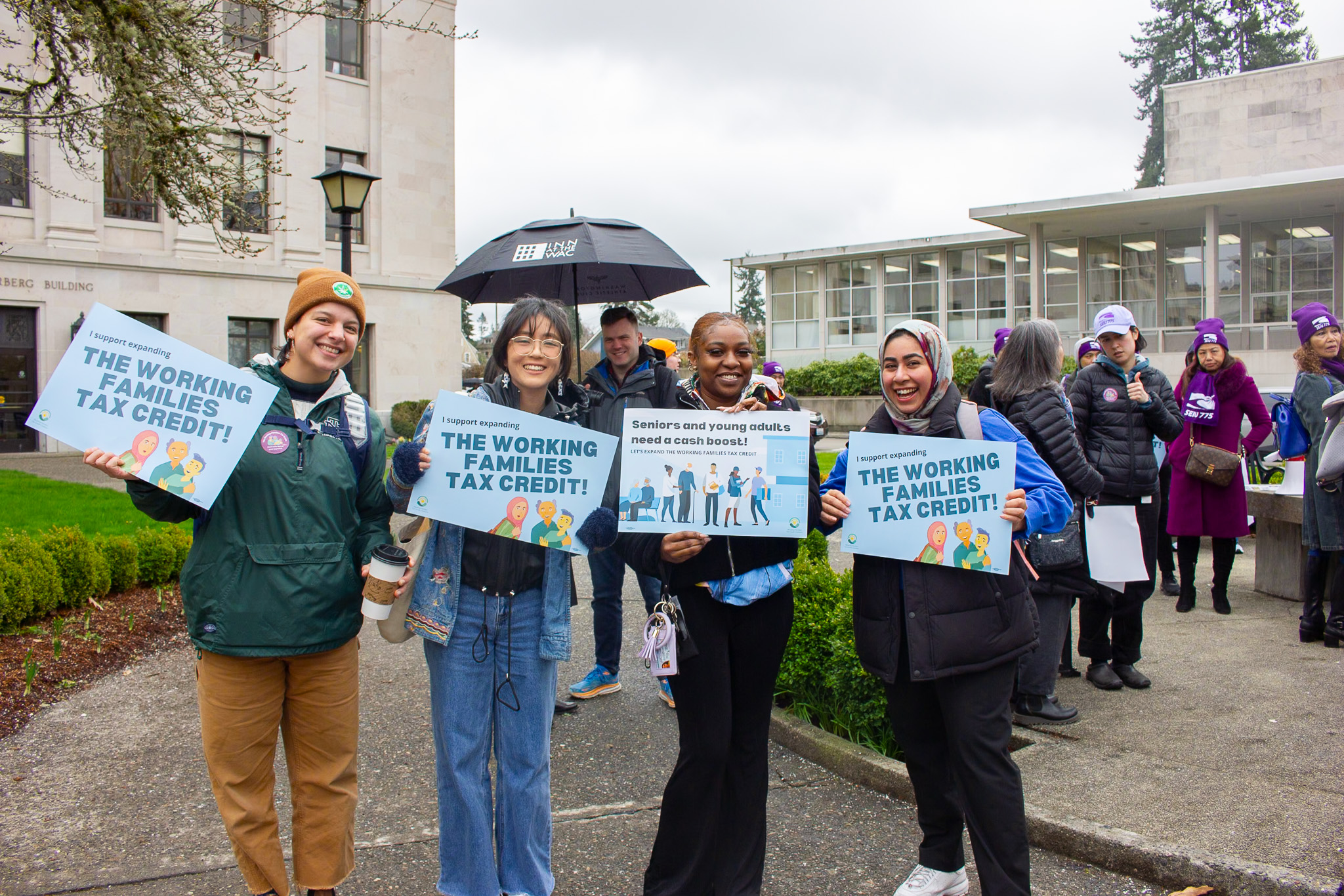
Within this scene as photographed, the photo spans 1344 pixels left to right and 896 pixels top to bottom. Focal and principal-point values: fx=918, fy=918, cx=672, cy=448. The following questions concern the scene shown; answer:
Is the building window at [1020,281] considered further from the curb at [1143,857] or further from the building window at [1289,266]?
the curb at [1143,857]

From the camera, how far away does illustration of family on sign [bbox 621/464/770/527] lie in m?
3.02

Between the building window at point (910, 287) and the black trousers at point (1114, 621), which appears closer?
the black trousers at point (1114, 621)

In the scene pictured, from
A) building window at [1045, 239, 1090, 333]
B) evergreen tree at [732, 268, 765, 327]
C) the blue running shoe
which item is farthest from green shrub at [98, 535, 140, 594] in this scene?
evergreen tree at [732, 268, 765, 327]

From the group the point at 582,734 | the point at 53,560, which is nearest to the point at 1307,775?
the point at 582,734

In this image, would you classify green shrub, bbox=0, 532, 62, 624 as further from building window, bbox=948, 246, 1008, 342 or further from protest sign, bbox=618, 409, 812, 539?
building window, bbox=948, 246, 1008, 342

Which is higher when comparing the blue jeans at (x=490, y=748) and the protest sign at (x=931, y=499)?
the protest sign at (x=931, y=499)

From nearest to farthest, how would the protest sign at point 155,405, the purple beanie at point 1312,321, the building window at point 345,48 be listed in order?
the protest sign at point 155,405 < the purple beanie at point 1312,321 < the building window at point 345,48

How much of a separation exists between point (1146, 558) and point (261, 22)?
8.81 metres

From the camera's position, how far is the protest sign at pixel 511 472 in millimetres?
3035

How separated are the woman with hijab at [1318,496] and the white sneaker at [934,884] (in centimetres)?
452

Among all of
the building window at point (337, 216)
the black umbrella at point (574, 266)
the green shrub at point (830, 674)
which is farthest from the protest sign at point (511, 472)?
the building window at point (337, 216)

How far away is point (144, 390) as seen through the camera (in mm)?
2881

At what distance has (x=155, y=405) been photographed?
2.88 metres

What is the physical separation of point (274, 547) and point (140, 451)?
490mm
